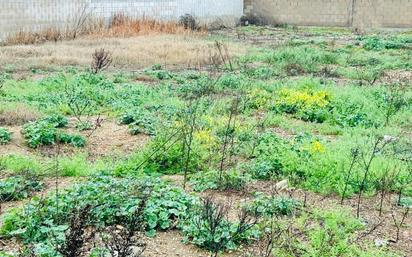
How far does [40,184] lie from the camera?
18.8 ft

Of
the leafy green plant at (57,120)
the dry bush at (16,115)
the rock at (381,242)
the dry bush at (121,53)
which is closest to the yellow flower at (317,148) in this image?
the rock at (381,242)

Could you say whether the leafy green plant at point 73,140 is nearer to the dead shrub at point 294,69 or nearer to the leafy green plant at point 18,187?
the leafy green plant at point 18,187

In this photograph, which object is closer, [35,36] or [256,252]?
[256,252]

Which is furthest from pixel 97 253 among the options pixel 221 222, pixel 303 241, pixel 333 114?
pixel 333 114

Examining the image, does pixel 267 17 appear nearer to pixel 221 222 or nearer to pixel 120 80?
pixel 120 80

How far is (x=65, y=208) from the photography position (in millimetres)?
4773

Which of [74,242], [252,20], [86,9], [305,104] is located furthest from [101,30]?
[74,242]

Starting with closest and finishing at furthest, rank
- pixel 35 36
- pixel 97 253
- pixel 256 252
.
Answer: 1. pixel 97 253
2. pixel 256 252
3. pixel 35 36

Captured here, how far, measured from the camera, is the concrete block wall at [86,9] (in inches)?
679

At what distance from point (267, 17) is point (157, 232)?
22.6 m

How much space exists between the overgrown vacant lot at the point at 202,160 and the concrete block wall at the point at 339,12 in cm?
1199

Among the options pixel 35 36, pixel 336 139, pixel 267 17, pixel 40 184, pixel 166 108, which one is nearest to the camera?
pixel 40 184

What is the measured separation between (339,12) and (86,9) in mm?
10867

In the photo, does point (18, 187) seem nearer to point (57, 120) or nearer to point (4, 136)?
point (4, 136)
